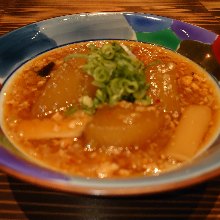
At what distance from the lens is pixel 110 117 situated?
1.47 metres

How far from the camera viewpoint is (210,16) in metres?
2.63

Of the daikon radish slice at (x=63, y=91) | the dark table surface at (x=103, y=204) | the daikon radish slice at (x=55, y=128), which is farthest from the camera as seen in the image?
the daikon radish slice at (x=63, y=91)

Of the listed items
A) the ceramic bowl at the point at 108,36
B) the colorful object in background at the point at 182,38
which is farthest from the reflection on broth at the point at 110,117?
the colorful object in background at the point at 182,38

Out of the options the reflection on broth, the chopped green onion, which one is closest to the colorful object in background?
the reflection on broth

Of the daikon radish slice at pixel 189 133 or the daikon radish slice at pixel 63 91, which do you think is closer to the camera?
the daikon radish slice at pixel 189 133

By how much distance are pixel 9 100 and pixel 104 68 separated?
50cm

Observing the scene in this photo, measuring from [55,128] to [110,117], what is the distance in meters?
0.24

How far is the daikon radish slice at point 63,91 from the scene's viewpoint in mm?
1611

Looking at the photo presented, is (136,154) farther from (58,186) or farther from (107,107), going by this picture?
(58,186)

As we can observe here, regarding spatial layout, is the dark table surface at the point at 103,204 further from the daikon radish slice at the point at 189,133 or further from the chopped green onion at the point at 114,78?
the chopped green onion at the point at 114,78

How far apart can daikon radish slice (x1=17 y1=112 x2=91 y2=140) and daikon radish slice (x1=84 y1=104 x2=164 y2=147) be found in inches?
1.6

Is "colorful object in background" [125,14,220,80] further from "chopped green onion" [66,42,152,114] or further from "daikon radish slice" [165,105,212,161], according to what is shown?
"chopped green onion" [66,42,152,114]

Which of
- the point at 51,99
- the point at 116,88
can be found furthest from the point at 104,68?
the point at 51,99

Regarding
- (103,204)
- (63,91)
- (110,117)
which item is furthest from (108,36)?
(103,204)
